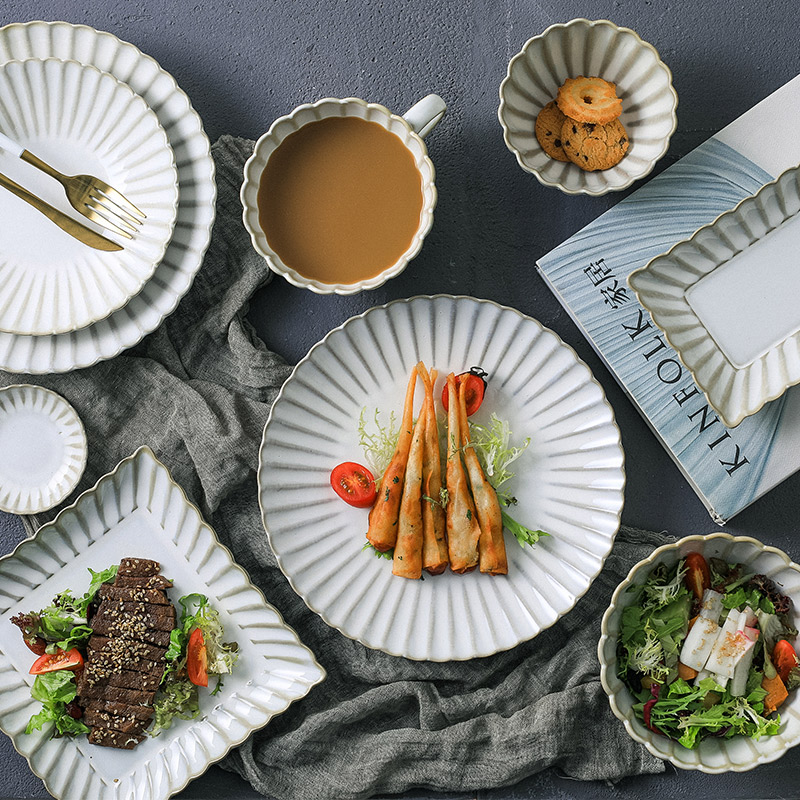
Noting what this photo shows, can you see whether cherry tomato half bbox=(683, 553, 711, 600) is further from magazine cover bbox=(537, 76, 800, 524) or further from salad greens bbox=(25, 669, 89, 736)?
salad greens bbox=(25, 669, 89, 736)

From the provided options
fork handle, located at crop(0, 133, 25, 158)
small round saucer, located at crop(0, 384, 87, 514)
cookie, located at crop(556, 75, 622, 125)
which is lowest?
cookie, located at crop(556, 75, 622, 125)

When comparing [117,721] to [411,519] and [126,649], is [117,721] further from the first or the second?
[411,519]

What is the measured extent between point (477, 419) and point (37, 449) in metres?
1.15

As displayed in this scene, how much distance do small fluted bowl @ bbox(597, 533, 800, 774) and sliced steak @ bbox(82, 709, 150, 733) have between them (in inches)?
45.6

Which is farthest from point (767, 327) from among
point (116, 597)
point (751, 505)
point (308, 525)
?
point (116, 597)

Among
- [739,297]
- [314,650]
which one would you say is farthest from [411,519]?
[739,297]

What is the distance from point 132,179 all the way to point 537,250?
107 centimetres

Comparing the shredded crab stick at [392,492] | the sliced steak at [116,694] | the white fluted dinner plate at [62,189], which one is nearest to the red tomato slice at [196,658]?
the sliced steak at [116,694]

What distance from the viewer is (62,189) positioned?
6.70ft

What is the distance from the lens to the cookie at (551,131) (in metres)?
1.99

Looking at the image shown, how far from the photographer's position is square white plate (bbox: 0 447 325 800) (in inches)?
79.0

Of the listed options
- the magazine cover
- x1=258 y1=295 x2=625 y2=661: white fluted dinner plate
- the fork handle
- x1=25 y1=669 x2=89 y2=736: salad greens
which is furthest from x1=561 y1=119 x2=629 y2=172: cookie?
x1=25 y1=669 x2=89 y2=736: salad greens

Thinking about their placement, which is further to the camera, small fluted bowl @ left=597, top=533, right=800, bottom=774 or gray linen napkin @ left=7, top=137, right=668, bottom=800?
gray linen napkin @ left=7, top=137, right=668, bottom=800

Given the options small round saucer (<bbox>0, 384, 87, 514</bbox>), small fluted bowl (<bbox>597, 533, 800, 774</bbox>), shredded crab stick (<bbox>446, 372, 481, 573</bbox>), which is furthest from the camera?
small round saucer (<bbox>0, 384, 87, 514</bbox>)
